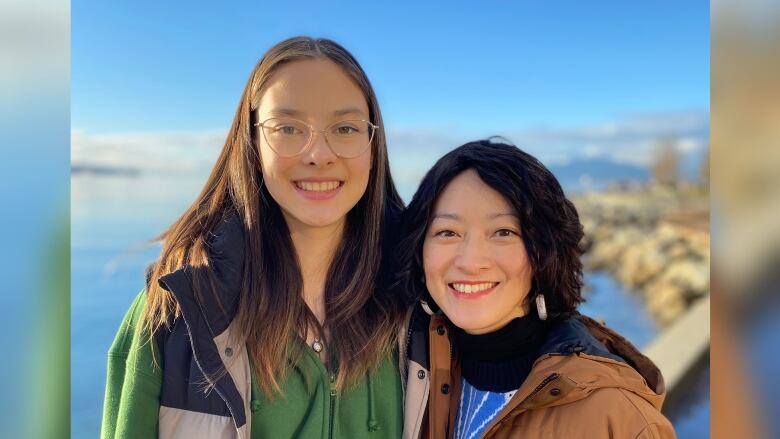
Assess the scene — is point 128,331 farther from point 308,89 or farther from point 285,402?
point 308,89

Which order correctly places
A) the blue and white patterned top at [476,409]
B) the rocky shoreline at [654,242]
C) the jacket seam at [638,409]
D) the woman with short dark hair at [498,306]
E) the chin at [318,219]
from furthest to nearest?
the rocky shoreline at [654,242] → the chin at [318,219] → the blue and white patterned top at [476,409] → the woman with short dark hair at [498,306] → the jacket seam at [638,409]

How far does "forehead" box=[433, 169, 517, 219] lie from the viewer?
1.50 m

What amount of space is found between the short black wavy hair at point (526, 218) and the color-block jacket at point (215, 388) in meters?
0.33

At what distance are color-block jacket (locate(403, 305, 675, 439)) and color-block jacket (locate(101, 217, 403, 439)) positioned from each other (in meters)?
0.11

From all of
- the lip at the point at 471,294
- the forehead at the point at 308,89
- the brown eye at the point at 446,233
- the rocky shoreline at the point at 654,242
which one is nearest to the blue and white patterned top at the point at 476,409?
the lip at the point at 471,294

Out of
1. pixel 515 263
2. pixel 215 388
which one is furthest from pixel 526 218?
pixel 215 388

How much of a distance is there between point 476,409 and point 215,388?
2.10 ft

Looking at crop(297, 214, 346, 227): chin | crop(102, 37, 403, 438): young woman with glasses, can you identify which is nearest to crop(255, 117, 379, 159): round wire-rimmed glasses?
crop(102, 37, 403, 438): young woman with glasses

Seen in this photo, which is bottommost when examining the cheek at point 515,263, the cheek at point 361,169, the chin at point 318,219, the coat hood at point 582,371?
the coat hood at point 582,371

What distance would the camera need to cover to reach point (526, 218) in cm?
150

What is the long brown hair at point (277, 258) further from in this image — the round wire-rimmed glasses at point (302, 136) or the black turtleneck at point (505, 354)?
the black turtleneck at point (505, 354)

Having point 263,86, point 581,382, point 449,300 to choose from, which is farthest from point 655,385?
point 263,86

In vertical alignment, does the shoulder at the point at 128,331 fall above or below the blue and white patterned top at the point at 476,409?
above

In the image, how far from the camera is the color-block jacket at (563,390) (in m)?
1.30
